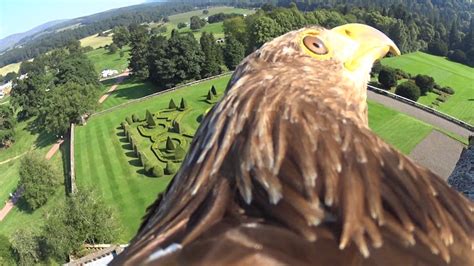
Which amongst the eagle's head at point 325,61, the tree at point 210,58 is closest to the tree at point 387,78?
the tree at point 210,58

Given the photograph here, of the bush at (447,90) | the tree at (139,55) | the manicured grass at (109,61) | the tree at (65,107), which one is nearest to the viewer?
the tree at (65,107)

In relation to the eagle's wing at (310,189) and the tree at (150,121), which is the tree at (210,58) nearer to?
the tree at (150,121)

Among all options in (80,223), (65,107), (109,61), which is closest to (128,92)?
(65,107)

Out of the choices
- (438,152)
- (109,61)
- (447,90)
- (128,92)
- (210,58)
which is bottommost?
(109,61)

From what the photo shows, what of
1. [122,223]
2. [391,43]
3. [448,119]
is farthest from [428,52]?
[391,43]

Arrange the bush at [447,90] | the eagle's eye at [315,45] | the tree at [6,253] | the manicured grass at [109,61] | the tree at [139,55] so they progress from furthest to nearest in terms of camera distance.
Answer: the manicured grass at [109,61] < the tree at [139,55] < the bush at [447,90] < the tree at [6,253] < the eagle's eye at [315,45]

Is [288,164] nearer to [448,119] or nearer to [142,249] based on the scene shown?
[142,249]

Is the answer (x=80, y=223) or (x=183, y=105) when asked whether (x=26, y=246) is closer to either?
(x=80, y=223)
